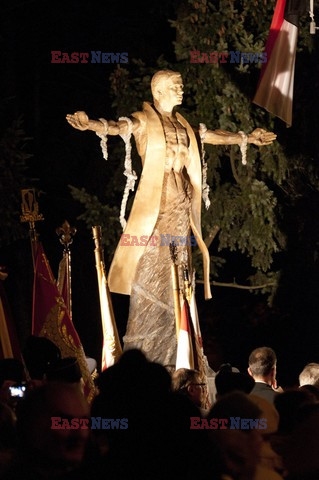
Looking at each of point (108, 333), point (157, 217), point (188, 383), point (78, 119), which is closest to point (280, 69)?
point (157, 217)

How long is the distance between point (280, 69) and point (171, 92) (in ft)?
9.75

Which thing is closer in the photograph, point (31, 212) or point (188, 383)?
point (188, 383)

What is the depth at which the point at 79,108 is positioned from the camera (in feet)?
53.6

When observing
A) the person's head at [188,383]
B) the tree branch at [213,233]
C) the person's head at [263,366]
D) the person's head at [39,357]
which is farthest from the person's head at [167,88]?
the tree branch at [213,233]

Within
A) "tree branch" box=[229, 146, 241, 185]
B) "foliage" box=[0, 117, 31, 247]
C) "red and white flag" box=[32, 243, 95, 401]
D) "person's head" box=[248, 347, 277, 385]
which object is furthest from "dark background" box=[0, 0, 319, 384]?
"person's head" box=[248, 347, 277, 385]

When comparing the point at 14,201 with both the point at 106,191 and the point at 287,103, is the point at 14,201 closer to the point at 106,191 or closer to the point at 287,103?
the point at 106,191

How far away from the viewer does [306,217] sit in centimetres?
1546

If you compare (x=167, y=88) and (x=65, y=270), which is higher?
(x=167, y=88)

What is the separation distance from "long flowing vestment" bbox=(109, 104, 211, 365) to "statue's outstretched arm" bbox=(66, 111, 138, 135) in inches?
8.5

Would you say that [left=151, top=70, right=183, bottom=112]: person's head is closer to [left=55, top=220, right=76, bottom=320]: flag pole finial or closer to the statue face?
the statue face

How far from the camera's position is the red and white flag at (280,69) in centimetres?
1275

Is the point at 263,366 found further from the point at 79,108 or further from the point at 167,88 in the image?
the point at 79,108

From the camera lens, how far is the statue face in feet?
33.6

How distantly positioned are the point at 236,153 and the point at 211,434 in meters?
11.3
